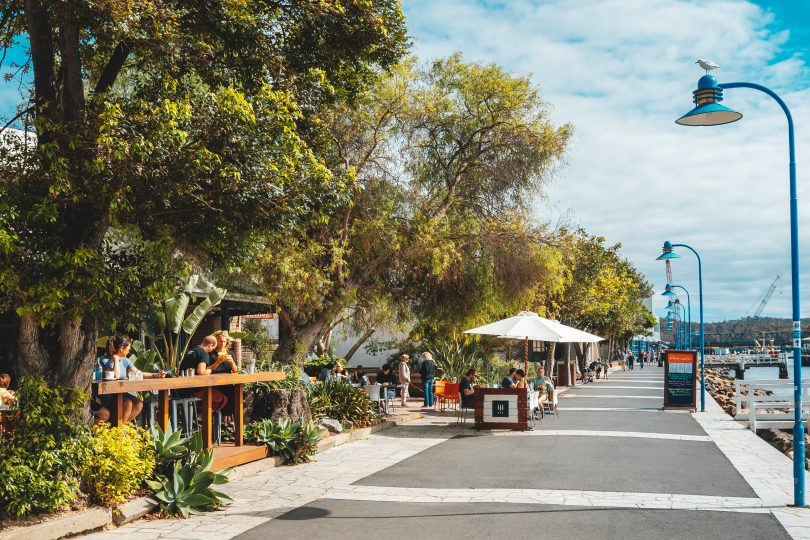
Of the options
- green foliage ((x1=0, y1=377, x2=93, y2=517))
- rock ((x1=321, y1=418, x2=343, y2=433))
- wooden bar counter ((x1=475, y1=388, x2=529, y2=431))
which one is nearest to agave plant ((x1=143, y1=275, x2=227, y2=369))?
rock ((x1=321, y1=418, x2=343, y2=433))

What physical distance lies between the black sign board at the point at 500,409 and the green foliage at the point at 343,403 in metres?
2.59

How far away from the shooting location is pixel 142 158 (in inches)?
301

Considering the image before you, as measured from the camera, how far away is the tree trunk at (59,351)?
8008mm

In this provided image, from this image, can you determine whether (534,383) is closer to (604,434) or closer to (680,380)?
(604,434)

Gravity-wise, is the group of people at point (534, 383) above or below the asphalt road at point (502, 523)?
above

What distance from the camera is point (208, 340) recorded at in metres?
12.1

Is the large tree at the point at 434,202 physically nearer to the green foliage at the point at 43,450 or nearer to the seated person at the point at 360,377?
the seated person at the point at 360,377

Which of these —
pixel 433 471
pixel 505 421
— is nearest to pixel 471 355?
pixel 505 421

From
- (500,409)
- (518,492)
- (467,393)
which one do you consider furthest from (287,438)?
(467,393)

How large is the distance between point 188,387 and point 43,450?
8.22 ft

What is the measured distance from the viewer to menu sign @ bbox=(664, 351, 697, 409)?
23.5 meters

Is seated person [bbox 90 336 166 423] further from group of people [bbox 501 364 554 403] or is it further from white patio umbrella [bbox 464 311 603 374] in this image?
group of people [bbox 501 364 554 403]

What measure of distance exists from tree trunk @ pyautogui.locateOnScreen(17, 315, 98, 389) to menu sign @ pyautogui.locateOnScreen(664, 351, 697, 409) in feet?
61.3

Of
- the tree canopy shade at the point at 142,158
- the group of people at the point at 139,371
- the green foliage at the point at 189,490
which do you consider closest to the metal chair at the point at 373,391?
the group of people at the point at 139,371
